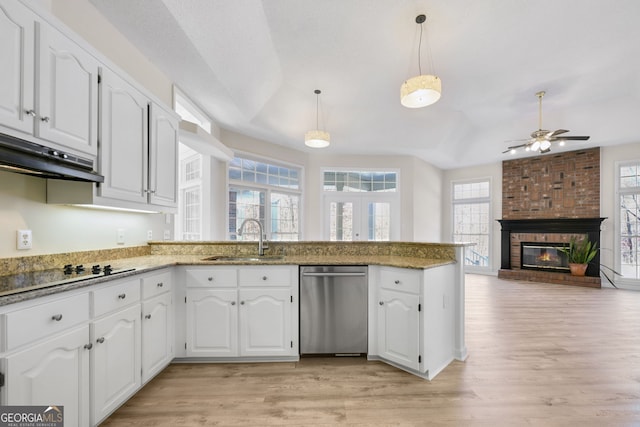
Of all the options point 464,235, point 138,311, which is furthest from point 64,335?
point 464,235

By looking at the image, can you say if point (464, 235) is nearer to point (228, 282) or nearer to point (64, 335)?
point (228, 282)

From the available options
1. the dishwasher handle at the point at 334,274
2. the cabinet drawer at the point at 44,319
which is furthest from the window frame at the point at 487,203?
the cabinet drawer at the point at 44,319

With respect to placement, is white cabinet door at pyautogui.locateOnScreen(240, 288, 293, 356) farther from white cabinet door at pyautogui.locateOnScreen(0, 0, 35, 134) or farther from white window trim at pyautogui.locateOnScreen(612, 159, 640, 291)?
white window trim at pyautogui.locateOnScreen(612, 159, 640, 291)

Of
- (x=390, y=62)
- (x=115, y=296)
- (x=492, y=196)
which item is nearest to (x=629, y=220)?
(x=492, y=196)

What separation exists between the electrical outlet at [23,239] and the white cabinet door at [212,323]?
3.44 feet

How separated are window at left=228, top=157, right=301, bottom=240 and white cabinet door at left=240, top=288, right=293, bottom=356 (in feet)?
8.59

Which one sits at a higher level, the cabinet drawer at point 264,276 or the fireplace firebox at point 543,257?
the cabinet drawer at point 264,276

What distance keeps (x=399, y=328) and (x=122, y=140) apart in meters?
2.59

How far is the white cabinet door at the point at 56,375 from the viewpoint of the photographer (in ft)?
3.72

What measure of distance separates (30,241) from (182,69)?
7.01 feet

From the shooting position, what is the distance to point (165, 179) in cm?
246

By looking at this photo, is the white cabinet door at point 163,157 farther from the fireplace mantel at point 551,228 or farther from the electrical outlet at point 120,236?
the fireplace mantel at point 551,228

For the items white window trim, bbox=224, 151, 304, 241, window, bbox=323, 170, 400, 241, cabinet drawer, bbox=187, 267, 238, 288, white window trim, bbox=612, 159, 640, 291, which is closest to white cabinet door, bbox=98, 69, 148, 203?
cabinet drawer, bbox=187, 267, 238, 288

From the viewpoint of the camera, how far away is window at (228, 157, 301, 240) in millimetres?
4969
